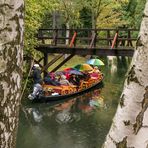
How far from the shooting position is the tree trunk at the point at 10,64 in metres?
2.79

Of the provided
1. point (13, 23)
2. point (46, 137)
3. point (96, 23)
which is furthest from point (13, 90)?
point (96, 23)

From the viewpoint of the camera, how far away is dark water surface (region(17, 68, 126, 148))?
1570cm

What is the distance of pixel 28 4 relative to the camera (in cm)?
1911

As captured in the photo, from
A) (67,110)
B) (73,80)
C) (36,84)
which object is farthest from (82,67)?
(67,110)

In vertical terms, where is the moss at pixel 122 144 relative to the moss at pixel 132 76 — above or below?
below

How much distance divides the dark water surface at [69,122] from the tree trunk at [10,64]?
1224 cm

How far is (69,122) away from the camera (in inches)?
733

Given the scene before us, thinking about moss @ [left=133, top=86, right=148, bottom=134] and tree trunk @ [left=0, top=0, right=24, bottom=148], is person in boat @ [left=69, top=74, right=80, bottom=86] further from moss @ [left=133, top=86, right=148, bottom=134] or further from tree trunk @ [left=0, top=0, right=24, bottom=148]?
moss @ [left=133, top=86, right=148, bottom=134]

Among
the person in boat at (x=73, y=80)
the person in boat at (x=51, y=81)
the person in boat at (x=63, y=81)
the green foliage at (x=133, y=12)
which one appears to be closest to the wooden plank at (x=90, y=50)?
the person in boat at (x=73, y=80)

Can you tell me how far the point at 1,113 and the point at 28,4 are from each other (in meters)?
16.6

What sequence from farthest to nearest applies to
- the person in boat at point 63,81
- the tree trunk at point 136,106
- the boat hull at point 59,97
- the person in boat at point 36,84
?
1. the person in boat at point 63,81
2. the boat hull at point 59,97
3. the person in boat at point 36,84
4. the tree trunk at point 136,106

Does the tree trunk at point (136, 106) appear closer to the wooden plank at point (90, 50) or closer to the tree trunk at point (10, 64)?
the tree trunk at point (10, 64)

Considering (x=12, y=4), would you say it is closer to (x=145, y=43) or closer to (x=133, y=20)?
(x=145, y=43)

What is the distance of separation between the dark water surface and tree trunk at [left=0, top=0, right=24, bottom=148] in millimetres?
12236
